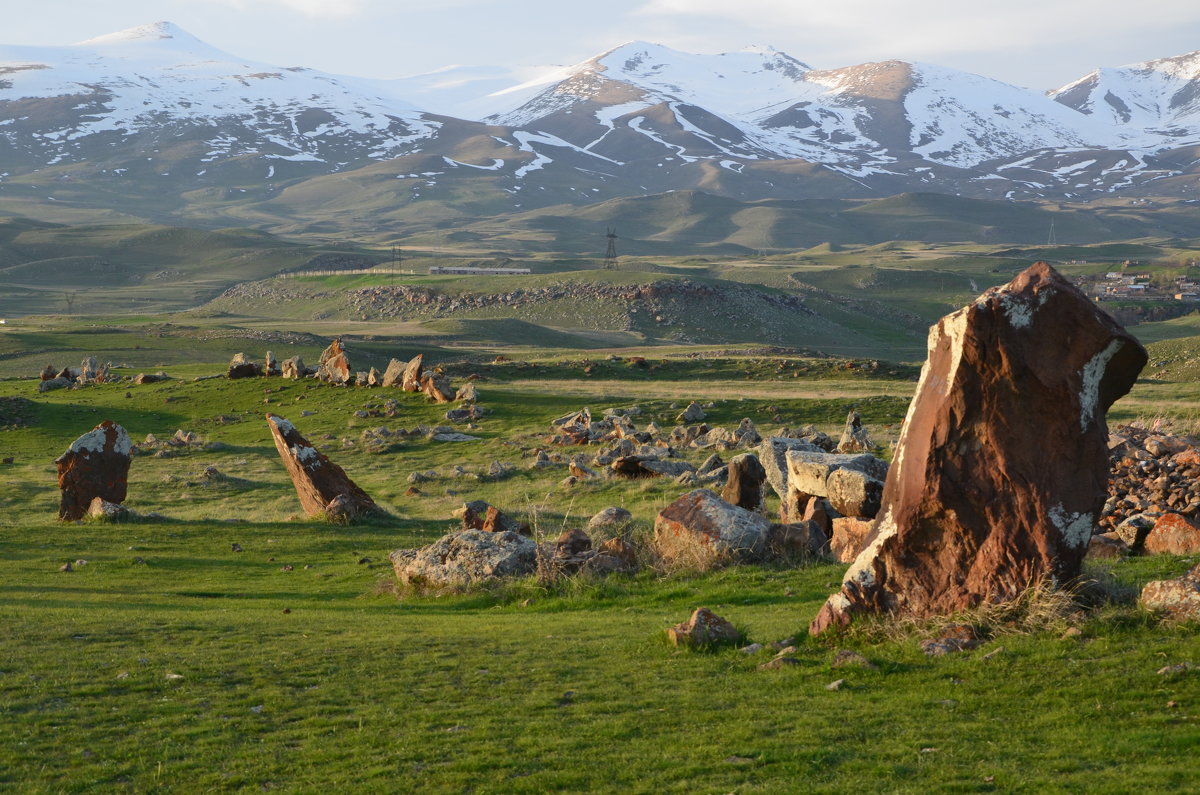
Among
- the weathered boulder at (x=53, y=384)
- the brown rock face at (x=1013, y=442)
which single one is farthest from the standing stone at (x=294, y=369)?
the brown rock face at (x=1013, y=442)

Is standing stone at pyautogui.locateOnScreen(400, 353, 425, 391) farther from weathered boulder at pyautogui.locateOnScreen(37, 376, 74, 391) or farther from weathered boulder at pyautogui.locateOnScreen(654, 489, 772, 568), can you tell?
weathered boulder at pyautogui.locateOnScreen(654, 489, 772, 568)

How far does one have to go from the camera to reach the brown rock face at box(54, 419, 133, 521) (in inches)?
1215

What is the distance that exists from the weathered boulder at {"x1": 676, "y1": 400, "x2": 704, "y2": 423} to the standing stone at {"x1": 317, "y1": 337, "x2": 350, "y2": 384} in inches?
786

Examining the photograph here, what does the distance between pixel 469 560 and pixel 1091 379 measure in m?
12.0

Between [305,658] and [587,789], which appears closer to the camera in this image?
[587,789]

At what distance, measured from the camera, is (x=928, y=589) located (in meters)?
12.7

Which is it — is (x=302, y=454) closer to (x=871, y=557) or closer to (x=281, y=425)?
(x=281, y=425)

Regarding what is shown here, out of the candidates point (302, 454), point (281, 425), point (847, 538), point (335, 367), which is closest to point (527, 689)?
point (847, 538)

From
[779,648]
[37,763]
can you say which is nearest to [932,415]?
[779,648]

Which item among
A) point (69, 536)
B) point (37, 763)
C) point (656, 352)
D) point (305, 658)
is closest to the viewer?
point (37, 763)

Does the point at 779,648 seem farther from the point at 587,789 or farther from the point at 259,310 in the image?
the point at 259,310

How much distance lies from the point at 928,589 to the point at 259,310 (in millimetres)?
137294

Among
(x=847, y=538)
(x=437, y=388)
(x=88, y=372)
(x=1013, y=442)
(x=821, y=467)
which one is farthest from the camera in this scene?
(x=88, y=372)

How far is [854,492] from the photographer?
19.6 metres
